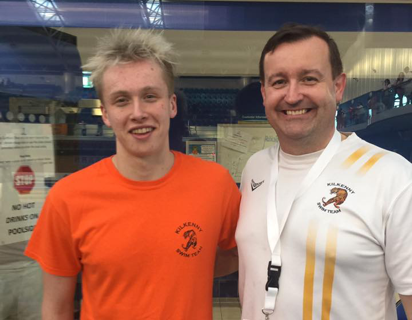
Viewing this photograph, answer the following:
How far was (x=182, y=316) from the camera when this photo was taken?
1674 millimetres

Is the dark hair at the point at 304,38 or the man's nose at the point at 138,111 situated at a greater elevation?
the dark hair at the point at 304,38

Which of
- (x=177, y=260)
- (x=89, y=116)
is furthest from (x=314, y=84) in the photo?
(x=89, y=116)

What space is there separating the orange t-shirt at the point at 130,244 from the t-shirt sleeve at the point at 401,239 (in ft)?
2.59

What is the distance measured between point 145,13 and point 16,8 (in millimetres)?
1025

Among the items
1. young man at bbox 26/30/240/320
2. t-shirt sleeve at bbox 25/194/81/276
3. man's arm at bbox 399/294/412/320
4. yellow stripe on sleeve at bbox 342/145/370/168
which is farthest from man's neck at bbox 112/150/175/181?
man's arm at bbox 399/294/412/320

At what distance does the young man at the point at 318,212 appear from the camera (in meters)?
1.53

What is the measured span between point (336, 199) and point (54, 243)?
1.30 meters

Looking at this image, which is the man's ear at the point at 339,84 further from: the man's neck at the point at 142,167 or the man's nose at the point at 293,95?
the man's neck at the point at 142,167

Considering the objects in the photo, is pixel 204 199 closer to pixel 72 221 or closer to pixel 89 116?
pixel 72 221

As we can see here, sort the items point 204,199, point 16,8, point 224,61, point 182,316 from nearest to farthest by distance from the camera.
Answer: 1. point 182,316
2. point 204,199
3. point 16,8
4. point 224,61

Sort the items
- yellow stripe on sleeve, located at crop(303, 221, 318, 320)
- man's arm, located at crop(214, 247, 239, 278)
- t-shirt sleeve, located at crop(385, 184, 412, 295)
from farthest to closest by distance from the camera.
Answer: man's arm, located at crop(214, 247, 239, 278) < yellow stripe on sleeve, located at crop(303, 221, 318, 320) < t-shirt sleeve, located at crop(385, 184, 412, 295)

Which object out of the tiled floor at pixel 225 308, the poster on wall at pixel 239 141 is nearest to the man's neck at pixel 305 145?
the poster on wall at pixel 239 141

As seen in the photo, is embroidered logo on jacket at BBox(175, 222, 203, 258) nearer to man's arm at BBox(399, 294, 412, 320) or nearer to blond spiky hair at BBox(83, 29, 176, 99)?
blond spiky hair at BBox(83, 29, 176, 99)

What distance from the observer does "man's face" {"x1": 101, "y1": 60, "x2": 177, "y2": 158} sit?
5.53 feet
